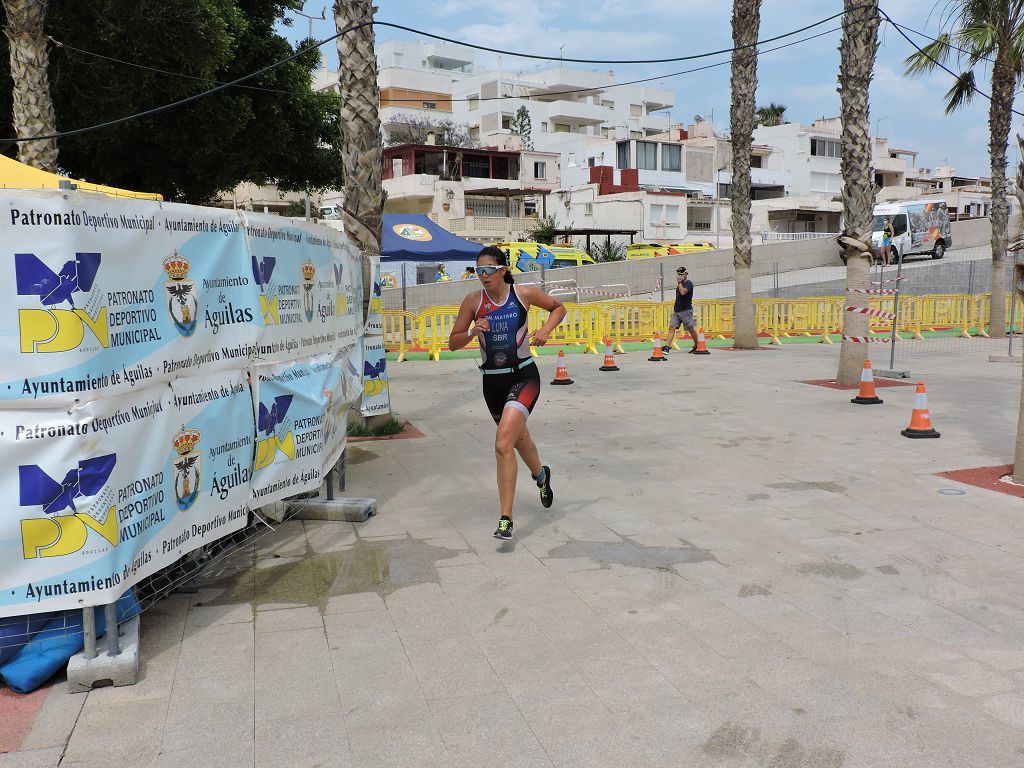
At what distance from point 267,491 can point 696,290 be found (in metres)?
30.1

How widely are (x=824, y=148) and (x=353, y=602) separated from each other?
73.9 metres

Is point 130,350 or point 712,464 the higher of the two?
point 130,350

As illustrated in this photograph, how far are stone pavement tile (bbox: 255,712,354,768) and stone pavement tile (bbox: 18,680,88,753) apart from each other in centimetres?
79

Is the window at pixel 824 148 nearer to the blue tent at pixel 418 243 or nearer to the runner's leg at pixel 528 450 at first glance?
the blue tent at pixel 418 243

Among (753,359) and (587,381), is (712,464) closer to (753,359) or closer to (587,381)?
(587,381)

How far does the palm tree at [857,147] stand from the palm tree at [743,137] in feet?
16.4

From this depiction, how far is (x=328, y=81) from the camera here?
78.9 metres

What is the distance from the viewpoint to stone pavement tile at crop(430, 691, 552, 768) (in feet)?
10.8

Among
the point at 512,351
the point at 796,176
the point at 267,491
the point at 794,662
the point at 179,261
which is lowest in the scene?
the point at 794,662

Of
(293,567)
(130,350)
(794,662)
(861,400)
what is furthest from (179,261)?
(861,400)

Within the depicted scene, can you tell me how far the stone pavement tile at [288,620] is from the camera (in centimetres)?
457

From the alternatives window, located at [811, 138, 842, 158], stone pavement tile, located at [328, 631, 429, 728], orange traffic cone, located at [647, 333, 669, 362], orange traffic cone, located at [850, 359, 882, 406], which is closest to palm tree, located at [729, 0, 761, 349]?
orange traffic cone, located at [647, 333, 669, 362]

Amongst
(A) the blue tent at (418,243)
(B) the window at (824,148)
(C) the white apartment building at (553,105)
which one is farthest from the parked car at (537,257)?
(B) the window at (824,148)

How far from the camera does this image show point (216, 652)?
4277 mm
